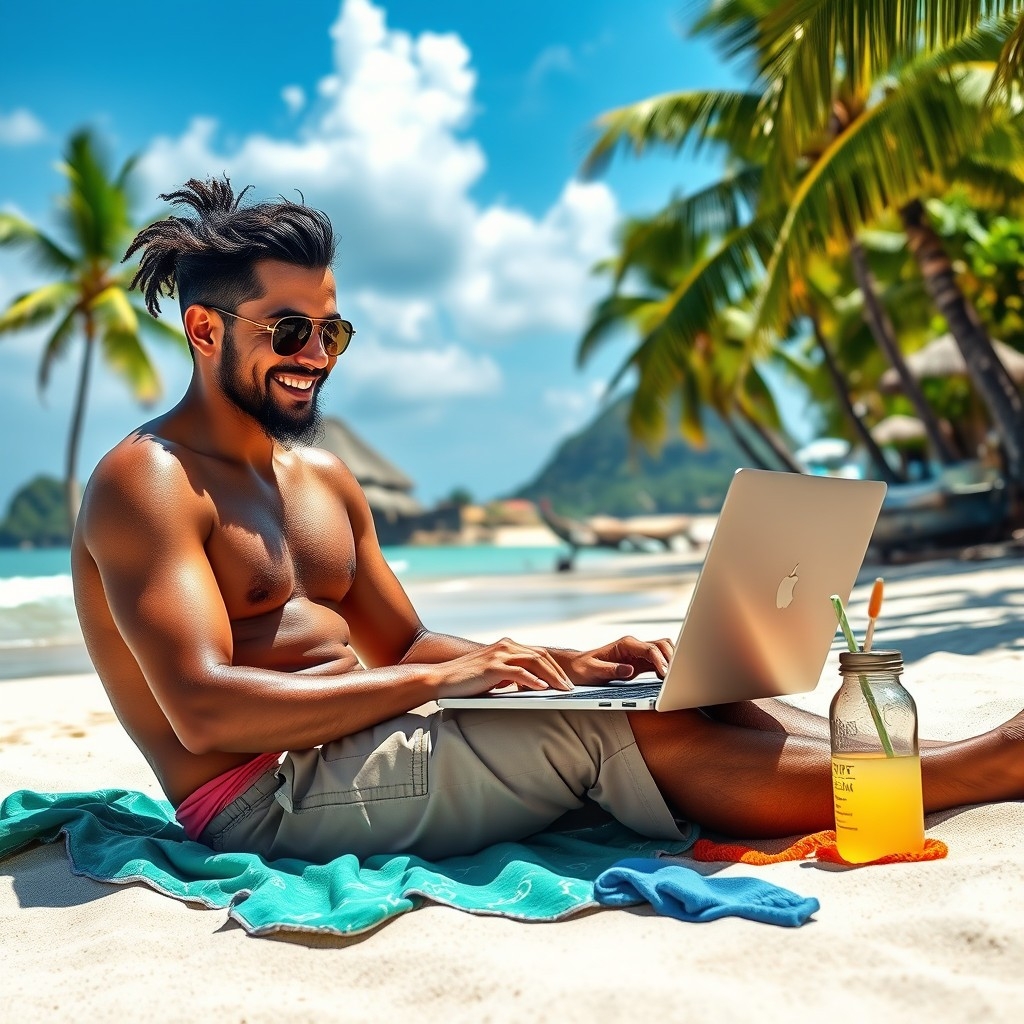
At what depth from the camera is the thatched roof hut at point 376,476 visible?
50.5 metres

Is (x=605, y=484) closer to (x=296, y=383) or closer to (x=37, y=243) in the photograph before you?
(x=37, y=243)

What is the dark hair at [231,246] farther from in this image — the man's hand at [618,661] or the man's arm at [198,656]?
the man's hand at [618,661]

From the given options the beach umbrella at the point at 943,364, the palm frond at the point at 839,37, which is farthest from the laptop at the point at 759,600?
the beach umbrella at the point at 943,364

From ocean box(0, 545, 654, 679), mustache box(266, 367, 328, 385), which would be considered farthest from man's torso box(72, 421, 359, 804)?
ocean box(0, 545, 654, 679)

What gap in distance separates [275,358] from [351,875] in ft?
3.32

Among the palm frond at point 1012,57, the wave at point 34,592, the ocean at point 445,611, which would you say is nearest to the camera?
the palm frond at point 1012,57

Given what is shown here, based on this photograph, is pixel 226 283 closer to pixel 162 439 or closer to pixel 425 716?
pixel 162 439

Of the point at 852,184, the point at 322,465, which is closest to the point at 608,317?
the point at 852,184

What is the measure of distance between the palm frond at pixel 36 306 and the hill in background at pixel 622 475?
88.1 meters

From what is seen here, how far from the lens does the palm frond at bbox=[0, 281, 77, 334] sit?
67.1 feet

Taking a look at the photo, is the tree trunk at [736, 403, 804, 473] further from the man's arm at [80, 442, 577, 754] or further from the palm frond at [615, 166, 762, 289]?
the man's arm at [80, 442, 577, 754]

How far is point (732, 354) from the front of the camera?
23.0 metres

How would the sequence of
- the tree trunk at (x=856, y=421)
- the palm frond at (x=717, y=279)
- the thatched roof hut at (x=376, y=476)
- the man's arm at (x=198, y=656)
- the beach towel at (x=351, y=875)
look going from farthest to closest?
1. the thatched roof hut at (x=376, y=476)
2. the tree trunk at (x=856, y=421)
3. the palm frond at (x=717, y=279)
4. the man's arm at (x=198, y=656)
5. the beach towel at (x=351, y=875)

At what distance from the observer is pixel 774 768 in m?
2.16
